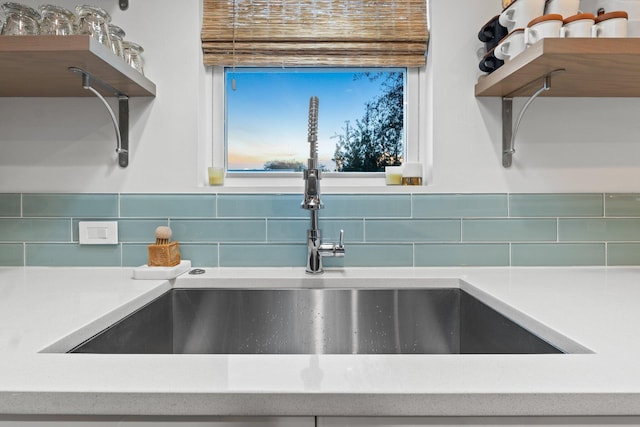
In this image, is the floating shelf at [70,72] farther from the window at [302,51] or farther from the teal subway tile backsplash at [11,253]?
the teal subway tile backsplash at [11,253]

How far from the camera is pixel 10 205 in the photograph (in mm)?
1329

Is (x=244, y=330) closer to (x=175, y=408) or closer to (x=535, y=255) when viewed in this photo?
(x=175, y=408)

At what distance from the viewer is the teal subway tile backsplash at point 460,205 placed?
1337mm

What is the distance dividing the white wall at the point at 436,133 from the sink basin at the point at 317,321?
377mm

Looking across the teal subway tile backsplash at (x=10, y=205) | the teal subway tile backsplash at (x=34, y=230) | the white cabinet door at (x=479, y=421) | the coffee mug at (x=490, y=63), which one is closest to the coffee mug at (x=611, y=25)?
the coffee mug at (x=490, y=63)

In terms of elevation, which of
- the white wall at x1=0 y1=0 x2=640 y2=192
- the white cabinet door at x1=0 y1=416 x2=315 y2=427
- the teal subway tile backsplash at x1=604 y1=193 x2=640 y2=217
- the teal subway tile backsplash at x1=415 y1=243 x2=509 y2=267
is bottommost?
the white cabinet door at x1=0 y1=416 x2=315 y2=427

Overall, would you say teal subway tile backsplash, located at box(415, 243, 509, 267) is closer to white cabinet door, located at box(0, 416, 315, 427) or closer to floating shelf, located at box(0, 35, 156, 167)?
white cabinet door, located at box(0, 416, 315, 427)

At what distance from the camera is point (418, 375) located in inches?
20.4

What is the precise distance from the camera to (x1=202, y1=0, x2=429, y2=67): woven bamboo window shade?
138 cm

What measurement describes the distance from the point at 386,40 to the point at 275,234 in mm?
750

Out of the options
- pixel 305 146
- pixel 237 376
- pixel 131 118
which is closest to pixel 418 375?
pixel 237 376

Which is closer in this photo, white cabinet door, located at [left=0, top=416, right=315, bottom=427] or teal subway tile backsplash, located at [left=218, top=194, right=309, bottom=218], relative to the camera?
white cabinet door, located at [left=0, top=416, right=315, bottom=427]

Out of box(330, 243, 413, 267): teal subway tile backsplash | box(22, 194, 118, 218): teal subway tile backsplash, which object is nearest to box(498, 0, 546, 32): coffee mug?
box(330, 243, 413, 267): teal subway tile backsplash

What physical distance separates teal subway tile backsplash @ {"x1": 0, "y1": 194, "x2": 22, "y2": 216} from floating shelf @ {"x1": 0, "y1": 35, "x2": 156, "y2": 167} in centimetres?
33
